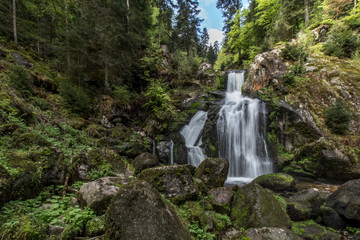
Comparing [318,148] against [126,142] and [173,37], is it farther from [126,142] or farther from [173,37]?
[173,37]

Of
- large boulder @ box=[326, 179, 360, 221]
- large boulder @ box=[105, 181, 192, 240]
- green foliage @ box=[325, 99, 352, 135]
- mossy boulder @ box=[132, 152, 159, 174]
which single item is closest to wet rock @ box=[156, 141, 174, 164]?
mossy boulder @ box=[132, 152, 159, 174]

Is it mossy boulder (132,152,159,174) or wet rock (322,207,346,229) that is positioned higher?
mossy boulder (132,152,159,174)

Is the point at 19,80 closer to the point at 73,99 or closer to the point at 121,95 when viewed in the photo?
the point at 73,99

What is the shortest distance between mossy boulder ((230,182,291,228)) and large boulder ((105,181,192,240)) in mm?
2583

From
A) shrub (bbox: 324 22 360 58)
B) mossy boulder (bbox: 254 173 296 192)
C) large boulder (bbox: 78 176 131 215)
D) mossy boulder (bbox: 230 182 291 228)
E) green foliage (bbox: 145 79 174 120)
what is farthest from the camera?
green foliage (bbox: 145 79 174 120)

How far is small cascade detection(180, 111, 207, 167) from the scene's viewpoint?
9.61 m

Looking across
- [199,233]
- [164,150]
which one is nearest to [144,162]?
[164,150]

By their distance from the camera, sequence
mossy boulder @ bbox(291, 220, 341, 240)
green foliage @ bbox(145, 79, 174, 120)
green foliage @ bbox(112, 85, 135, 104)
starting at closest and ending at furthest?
1. mossy boulder @ bbox(291, 220, 341, 240)
2. green foliage @ bbox(112, 85, 135, 104)
3. green foliage @ bbox(145, 79, 174, 120)

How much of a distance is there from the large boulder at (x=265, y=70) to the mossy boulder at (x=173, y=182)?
11789 millimetres

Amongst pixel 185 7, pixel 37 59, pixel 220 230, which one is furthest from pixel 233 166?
pixel 185 7

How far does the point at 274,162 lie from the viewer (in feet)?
28.7

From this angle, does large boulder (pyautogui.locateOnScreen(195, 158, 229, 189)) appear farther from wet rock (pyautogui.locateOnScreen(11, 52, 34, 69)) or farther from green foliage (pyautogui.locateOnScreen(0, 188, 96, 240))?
wet rock (pyautogui.locateOnScreen(11, 52, 34, 69))

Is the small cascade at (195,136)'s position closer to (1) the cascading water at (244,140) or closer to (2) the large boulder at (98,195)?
(1) the cascading water at (244,140)

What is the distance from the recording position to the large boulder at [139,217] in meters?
1.50
